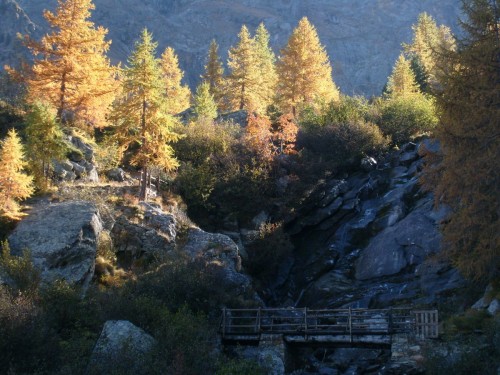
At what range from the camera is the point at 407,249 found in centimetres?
2630

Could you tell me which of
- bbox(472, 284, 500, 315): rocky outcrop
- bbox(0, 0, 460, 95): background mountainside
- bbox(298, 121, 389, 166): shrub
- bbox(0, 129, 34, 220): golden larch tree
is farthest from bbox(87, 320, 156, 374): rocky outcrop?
bbox(0, 0, 460, 95): background mountainside

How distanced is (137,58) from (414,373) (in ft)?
69.9

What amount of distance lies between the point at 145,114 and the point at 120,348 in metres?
16.9

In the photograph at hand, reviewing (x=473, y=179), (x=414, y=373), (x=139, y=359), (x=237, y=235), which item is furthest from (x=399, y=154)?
(x=139, y=359)

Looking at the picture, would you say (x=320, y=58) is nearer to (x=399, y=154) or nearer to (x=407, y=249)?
(x=399, y=154)

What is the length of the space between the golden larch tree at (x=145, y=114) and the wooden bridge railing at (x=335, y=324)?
10413mm

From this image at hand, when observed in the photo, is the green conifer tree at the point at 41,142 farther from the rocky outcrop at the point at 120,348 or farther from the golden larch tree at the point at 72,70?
the rocky outcrop at the point at 120,348

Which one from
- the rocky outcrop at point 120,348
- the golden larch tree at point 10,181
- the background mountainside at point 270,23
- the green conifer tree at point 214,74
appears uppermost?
the background mountainside at point 270,23

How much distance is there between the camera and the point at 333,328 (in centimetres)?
2278

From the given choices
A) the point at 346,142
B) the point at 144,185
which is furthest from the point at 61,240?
the point at 346,142

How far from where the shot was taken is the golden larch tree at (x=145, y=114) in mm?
29438

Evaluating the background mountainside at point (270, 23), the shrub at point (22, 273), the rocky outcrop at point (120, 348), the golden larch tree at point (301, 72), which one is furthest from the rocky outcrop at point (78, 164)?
the background mountainside at point (270, 23)

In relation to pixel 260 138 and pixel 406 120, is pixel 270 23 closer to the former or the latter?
pixel 406 120

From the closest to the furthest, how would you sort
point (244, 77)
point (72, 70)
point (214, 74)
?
point (72, 70) < point (244, 77) < point (214, 74)
